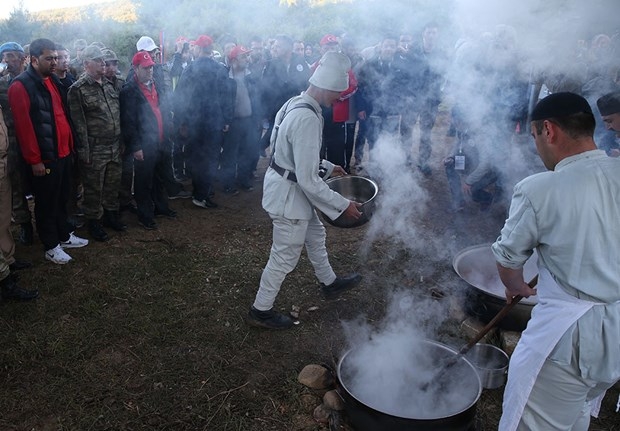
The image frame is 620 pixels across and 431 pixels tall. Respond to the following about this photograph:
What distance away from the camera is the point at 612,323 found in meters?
2.00

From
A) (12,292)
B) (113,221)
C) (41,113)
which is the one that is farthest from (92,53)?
(12,292)

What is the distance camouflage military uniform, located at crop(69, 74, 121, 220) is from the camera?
5.12 metres

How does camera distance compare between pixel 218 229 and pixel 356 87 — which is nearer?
pixel 218 229

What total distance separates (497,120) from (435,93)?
1784 millimetres

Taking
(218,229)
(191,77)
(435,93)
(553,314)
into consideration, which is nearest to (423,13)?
(435,93)

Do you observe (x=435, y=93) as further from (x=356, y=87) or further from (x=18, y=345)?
(x=18, y=345)

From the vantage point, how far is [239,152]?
7.33m

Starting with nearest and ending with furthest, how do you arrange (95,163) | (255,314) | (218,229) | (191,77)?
(255,314), (95,163), (218,229), (191,77)

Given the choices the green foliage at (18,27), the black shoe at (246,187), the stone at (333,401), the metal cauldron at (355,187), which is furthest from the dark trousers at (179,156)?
the green foliage at (18,27)

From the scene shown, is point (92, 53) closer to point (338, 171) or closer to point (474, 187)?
point (338, 171)

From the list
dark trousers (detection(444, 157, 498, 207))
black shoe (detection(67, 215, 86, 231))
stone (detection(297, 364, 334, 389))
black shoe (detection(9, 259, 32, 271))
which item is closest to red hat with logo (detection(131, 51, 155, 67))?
black shoe (detection(67, 215, 86, 231))

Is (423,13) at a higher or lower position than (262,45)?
higher

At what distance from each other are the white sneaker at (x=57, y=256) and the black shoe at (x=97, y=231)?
1.79 feet

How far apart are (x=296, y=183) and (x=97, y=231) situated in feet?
10.1
